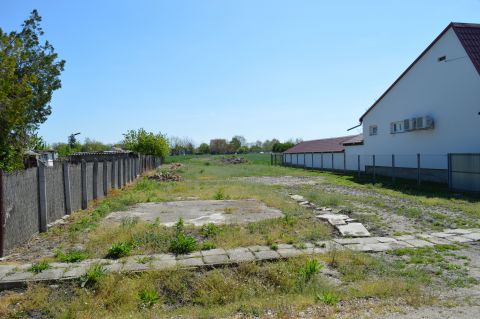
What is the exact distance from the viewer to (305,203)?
1304 centimetres

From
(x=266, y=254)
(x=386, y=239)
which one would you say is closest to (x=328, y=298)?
(x=266, y=254)

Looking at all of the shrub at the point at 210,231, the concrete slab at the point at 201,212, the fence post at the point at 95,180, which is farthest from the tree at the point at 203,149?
the shrub at the point at 210,231

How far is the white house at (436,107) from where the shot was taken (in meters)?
18.1

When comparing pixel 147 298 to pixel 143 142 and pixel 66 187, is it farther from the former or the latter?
pixel 143 142

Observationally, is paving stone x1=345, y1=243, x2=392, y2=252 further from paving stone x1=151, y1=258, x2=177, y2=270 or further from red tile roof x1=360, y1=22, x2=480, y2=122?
red tile roof x1=360, y1=22, x2=480, y2=122

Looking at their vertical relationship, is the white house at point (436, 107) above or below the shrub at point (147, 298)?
above

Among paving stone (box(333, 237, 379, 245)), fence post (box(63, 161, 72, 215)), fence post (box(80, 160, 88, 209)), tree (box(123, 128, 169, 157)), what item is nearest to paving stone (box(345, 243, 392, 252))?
paving stone (box(333, 237, 379, 245))

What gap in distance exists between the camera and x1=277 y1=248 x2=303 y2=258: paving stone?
659 cm

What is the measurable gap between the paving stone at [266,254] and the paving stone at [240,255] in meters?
0.10

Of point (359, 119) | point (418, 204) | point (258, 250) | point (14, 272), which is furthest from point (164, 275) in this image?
point (359, 119)

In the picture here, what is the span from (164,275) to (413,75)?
20872mm

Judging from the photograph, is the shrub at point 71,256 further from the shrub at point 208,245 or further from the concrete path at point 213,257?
the shrub at point 208,245

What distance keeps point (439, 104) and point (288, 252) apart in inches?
663

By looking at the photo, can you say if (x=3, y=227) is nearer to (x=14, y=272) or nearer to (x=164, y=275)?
(x=14, y=272)
